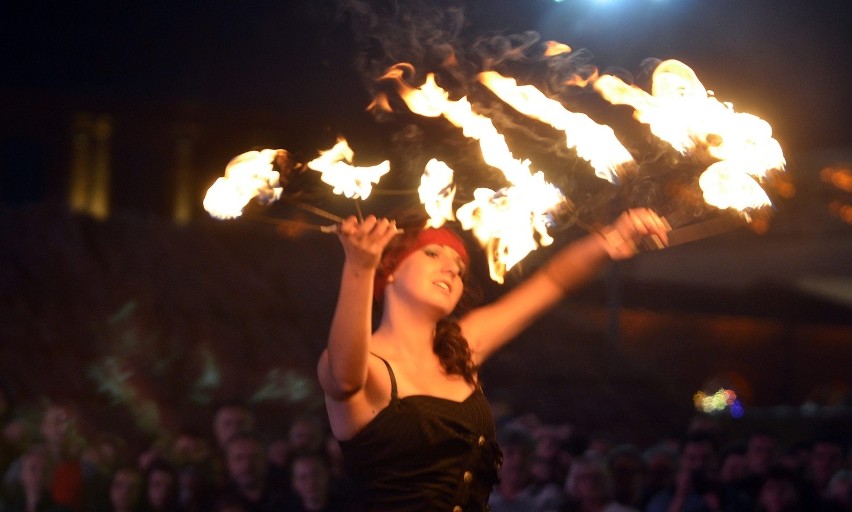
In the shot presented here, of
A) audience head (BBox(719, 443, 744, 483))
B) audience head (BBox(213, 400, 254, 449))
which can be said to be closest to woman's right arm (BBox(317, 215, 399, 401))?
audience head (BBox(213, 400, 254, 449))

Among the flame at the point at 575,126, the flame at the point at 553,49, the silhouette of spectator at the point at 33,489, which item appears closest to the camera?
the flame at the point at 575,126

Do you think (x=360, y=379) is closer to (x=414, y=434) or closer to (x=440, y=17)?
(x=414, y=434)

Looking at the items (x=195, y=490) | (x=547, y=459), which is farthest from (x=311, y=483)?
(x=547, y=459)

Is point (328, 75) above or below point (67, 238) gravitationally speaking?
above

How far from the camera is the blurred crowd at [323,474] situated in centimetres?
574

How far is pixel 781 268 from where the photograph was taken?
714 inches

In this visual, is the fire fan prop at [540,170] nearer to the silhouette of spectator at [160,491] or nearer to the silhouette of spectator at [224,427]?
the silhouette of spectator at [224,427]

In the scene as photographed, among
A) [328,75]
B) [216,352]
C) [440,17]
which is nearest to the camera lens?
[440,17]

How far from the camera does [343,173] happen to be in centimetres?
359

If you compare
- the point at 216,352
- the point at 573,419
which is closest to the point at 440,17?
the point at 216,352

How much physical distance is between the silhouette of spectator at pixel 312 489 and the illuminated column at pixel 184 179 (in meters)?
7.87

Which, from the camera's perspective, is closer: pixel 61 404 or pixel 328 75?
pixel 61 404

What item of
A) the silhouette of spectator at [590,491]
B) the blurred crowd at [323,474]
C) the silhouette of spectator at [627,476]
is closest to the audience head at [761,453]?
the blurred crowd at [323,474]

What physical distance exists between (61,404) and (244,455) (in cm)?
155
